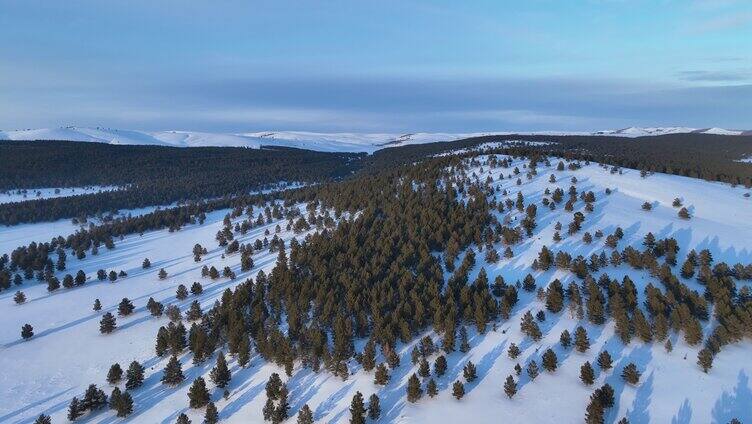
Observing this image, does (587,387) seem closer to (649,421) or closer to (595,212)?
(649,421)

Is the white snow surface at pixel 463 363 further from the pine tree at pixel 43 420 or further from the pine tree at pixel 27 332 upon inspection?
the pine tree at pixel 43 420

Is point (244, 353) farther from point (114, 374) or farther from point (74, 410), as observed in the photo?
point (74, 410)

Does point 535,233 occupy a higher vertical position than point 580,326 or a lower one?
higher

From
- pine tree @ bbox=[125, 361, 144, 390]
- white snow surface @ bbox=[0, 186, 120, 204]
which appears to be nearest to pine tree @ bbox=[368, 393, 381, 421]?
pine tree @ bbox=[125, 361, 144, 390]

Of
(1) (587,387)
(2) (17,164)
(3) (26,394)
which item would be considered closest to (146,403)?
(3) (26,394)

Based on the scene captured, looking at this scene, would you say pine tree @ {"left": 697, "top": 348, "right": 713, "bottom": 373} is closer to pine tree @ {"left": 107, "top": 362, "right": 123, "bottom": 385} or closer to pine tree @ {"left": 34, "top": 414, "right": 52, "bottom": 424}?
pine tree @ {"left": 107, "top": 362, "right": 123, "bottom": 385}

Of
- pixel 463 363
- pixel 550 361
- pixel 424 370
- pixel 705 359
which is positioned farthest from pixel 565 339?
pixel 424 370

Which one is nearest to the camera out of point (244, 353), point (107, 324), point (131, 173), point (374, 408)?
point (374, 408)
